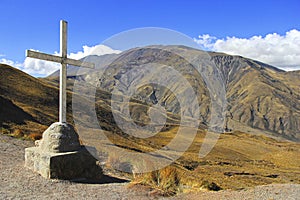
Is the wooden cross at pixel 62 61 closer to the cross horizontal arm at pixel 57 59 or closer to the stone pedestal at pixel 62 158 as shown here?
the cross horizontal arm at pixel 57 59

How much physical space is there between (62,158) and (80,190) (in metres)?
1.09

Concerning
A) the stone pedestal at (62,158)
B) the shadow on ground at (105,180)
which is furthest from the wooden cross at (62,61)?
the shadow on ground at (105,180)

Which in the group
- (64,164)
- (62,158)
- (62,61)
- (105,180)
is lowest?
A: (105,180)

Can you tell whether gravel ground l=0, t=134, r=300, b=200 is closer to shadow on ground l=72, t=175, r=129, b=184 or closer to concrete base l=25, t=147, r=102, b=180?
shadow on ground l=72, t=175, r=129, b=184

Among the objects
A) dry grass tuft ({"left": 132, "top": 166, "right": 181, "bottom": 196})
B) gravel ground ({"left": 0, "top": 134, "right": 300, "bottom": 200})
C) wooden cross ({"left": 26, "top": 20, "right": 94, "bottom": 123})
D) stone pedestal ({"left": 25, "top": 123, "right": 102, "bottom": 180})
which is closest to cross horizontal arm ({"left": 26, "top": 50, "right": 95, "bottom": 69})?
wooden cross ({"left": 26, "top": 20, "right": 94, "bottom": 123})

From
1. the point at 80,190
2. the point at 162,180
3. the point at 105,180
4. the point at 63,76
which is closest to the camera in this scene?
the point at 80,190

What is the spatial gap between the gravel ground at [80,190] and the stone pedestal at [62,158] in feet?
0.85

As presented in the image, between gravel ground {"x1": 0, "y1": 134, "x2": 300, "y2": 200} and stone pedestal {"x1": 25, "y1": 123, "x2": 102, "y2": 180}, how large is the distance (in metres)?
0.26

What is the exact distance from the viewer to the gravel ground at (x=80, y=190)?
7.07m

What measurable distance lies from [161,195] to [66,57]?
479cm

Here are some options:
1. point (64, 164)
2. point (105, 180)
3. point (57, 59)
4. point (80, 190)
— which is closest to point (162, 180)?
point (105, 180)

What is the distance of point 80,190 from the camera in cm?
751

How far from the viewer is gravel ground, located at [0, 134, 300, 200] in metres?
7.07

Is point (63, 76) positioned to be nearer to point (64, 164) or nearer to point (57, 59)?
point (57, 59)
